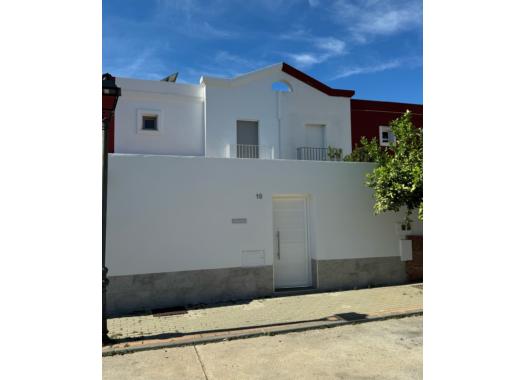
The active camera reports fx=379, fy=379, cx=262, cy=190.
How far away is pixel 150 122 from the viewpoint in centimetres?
1645

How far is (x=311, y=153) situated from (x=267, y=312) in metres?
11.3

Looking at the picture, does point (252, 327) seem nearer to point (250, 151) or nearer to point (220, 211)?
point (220, 211)

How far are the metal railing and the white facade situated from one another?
0.29 meters

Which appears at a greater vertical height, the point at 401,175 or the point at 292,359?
the point at 401,175

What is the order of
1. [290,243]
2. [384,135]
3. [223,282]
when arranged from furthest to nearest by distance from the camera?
[384,135], [290,243], [223,282]

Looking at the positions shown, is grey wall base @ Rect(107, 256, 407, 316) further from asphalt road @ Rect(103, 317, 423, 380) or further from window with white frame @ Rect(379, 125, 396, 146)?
window with white frame @ Rect(379, 125, 396, 146)

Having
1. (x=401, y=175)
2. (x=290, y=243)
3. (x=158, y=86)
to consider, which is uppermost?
(x=158, y=86)

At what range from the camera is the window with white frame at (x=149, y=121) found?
52.3 feet

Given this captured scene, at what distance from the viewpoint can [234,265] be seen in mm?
8406

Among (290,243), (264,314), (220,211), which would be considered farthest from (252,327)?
(290,243)

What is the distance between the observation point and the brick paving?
637 cm
